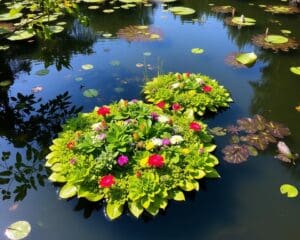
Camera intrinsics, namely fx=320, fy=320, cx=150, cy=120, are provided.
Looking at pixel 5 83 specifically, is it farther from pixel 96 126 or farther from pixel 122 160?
pixel 122 160

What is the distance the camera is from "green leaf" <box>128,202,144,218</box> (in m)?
3.14

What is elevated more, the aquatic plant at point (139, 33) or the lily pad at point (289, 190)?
the aquatic plant at point (139, 33)

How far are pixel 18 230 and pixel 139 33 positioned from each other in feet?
18.1

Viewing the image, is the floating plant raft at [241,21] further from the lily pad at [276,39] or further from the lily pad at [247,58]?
the lily pad at [247,58]

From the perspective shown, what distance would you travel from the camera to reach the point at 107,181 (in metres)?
3.26

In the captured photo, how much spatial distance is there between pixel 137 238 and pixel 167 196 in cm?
53

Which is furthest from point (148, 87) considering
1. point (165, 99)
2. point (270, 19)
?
point (270, 19)

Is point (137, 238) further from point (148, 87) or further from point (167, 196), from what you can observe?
point (148, 87)

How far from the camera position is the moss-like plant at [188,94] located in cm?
467

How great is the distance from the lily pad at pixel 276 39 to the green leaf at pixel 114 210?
5290 millimetres

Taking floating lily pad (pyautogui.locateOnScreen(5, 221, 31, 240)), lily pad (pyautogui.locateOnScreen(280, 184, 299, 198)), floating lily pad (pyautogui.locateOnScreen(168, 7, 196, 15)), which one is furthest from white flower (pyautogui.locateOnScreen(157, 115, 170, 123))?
floating lily pad (pyautogui.locateOnScreen(168, 7, 196, 15))

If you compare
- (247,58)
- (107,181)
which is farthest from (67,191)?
(247,58)

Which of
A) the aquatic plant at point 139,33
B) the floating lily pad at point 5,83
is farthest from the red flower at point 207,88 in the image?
the floating lily pad at point 5,83

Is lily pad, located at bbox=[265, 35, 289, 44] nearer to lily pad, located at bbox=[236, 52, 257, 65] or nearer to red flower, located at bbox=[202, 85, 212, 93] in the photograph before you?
lily pad, located at bbox=[236, 52, 257, 65]
